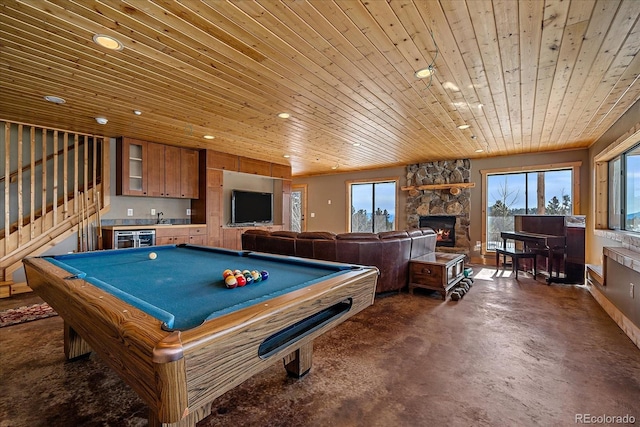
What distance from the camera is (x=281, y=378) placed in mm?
1919

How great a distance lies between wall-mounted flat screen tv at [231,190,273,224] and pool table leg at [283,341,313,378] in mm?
4701

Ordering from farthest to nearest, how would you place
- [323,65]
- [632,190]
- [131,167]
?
[131,167]
[632,190]
[323,65]

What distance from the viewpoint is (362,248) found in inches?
143

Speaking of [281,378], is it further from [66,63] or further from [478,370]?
[66,63]

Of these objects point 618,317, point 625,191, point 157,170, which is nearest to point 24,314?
point 157,170

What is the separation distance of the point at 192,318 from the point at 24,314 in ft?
11.4

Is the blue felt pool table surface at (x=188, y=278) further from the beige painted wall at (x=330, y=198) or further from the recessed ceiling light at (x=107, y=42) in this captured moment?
the beige painted wall at (x=330, y=198)

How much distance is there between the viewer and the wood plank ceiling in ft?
5.97

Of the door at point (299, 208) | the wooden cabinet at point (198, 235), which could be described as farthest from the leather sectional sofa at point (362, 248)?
the door at point (299, 208)

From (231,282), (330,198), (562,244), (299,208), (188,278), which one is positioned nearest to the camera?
(231,282)

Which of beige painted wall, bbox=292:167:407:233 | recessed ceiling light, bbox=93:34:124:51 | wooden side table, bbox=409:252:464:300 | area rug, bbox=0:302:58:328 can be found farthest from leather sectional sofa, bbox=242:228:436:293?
beige painted wall, bbox=292:167:407:233

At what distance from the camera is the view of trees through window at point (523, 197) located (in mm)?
5699

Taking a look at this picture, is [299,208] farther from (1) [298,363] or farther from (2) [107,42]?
(1) [298,363]

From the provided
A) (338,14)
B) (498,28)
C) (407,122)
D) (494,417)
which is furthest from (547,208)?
(338,14)
